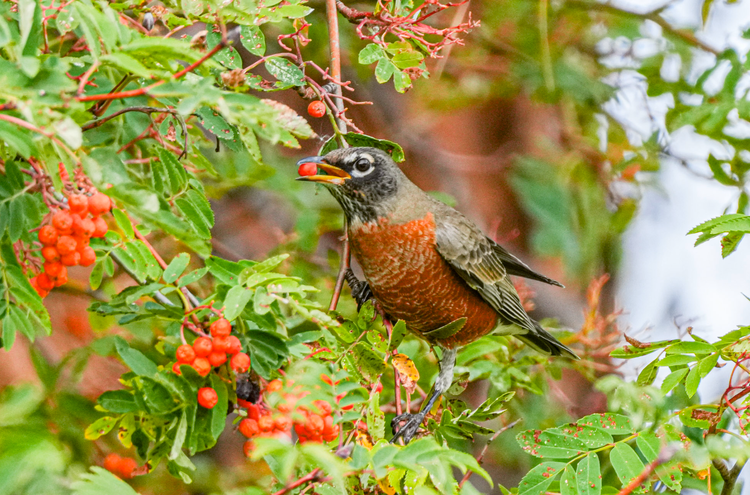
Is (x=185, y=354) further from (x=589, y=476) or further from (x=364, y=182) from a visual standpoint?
(x=364, y=182)

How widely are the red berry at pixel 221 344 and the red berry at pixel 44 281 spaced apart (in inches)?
12.2

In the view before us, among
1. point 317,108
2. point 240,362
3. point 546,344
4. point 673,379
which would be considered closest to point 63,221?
point 240,362

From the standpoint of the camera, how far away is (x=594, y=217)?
3.89m

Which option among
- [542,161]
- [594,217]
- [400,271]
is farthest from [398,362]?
[542,161]

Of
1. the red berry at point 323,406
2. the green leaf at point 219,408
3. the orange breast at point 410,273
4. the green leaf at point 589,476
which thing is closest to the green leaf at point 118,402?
the green leaf at point 219,408

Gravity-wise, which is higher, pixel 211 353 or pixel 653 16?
pixel 653 16

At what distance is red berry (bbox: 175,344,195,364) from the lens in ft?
4.11

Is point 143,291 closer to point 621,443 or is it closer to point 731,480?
point 621,443

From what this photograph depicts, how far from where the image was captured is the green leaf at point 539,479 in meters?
1.46

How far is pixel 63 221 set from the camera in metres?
1.09

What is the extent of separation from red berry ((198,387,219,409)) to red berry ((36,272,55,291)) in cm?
33

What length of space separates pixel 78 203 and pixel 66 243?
0.22 ft

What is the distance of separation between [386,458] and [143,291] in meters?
0.56

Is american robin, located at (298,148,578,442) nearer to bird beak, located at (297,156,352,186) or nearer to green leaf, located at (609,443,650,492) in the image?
bird beak, located at (297,156,352,186)
